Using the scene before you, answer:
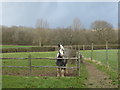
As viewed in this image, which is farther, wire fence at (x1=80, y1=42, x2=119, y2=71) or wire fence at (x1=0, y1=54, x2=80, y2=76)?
wire fence at (x1=80, y1=42, x2=119, y2=71)

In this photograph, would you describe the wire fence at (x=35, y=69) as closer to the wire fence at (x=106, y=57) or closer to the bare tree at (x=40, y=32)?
the wire fence at (x=106, y=57)

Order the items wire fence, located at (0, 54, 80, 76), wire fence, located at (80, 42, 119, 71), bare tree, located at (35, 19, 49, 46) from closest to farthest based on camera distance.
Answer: wire fence, located at (0, 54, 80, 76)
wire fence, located at (80, 42, 119, 71)
bare tree, located at (35, 19, 49, 46)

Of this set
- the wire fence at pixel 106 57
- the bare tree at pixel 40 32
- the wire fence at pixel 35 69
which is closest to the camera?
the wire fence at pixel 35 69

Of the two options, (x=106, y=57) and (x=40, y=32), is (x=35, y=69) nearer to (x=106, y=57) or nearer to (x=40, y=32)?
(x=106, y=57)

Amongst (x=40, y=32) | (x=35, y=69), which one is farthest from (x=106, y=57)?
(x=40, y=32)

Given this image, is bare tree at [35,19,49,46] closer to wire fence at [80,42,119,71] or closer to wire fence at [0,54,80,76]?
wire fence at [80,42,119,71]

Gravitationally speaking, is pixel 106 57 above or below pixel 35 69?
above

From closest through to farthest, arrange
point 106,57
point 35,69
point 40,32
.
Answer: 1. point 35,69
2. point 106,57
3. point 40,32

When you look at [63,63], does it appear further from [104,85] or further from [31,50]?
[31,50]

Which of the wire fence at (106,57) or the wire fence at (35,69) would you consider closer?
the wire fence at (35,69)

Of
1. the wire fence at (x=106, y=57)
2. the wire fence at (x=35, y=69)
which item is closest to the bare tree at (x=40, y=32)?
the wire fence at (x=106, y=57)

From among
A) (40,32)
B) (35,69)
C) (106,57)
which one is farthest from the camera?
(40,32)

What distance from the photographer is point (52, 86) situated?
21.9 feet

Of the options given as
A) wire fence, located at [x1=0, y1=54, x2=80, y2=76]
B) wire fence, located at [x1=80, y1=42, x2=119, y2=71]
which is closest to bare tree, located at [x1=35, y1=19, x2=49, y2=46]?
wire fence, located at [x1=80, y1=42, x2=119, y2=71]
